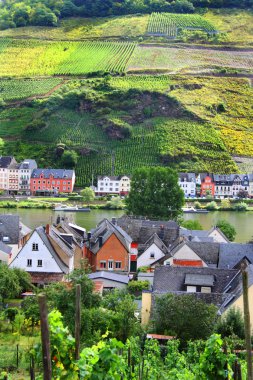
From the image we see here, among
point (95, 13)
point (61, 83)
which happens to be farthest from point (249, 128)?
point (95, 13)

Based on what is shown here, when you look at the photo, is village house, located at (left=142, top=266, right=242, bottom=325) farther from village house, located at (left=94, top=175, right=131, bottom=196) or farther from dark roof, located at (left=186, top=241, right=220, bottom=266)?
village house, located at (left=94, top=175, right=131, bottom=196)

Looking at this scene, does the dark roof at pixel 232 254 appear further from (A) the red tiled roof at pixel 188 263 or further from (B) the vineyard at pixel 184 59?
(B) the vineyard at pixel 184 59

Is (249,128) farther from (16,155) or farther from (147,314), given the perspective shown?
(147,314)

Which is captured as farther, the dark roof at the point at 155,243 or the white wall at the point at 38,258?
the dark roof at the point at 155,243

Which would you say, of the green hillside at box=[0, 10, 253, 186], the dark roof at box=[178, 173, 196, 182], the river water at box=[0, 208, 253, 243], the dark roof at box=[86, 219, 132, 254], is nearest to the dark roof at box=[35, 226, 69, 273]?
the dark roof at box=[86, 219, 132, 254]

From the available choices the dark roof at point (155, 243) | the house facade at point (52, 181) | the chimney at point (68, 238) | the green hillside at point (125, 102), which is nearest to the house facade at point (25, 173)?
the house facade at point (52, 181)

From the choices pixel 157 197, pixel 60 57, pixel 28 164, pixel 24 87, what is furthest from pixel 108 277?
pixel 60 57
